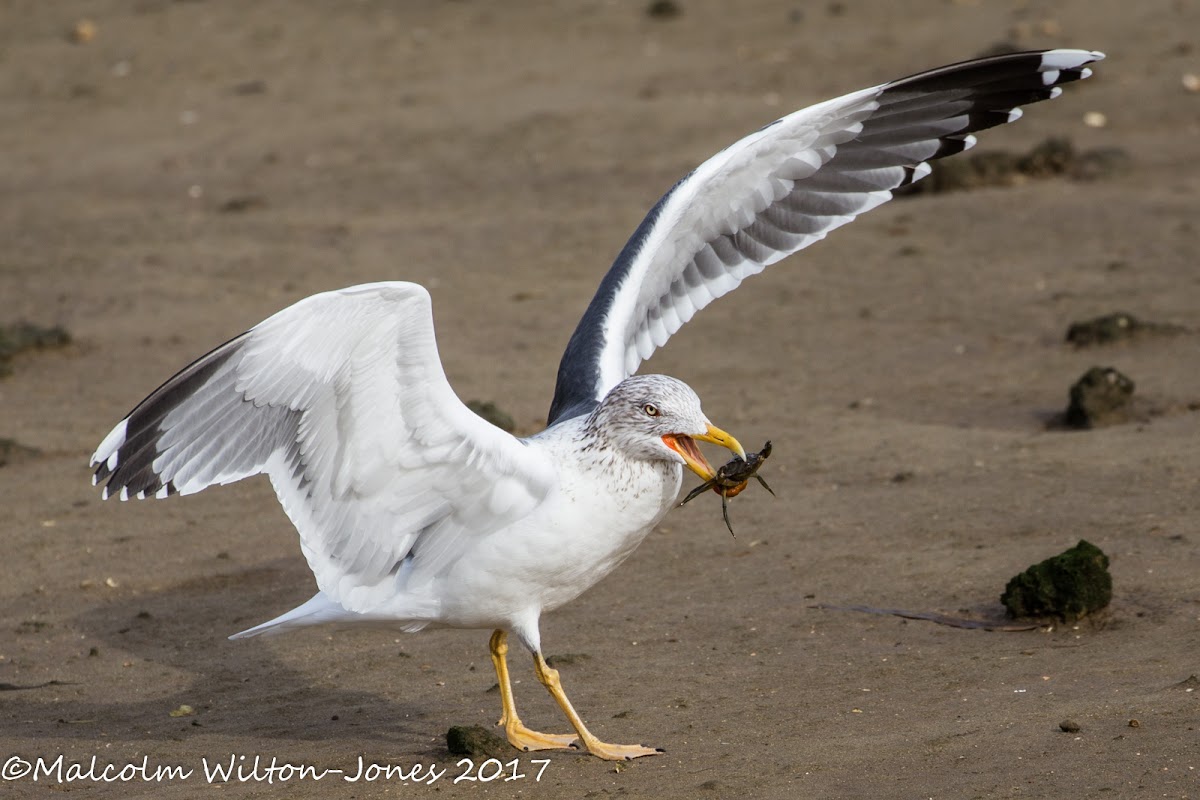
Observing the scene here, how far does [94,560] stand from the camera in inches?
321

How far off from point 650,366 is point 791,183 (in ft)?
10.9

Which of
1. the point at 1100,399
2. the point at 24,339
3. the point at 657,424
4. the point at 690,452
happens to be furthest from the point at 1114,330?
the point at 24,339

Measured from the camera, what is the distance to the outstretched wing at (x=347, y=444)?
17.5 ft

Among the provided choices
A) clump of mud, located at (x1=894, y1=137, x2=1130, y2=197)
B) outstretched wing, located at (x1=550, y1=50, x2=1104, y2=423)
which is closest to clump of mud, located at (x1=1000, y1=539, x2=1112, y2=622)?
outstretched wing, located at (x1=550, y1=50, x2=1104, y2=423)

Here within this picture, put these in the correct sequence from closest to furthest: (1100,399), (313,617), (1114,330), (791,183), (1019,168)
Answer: (313,617)
(791,183)
(1100,399)
(1114,330)
(1019,168)

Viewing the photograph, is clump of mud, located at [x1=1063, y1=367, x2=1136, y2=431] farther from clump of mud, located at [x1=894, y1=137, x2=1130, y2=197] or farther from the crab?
clump of mud, located at [x1=894, y1=137, x2=1130, y2=197]

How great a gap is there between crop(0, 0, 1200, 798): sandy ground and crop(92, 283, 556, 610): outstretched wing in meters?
0.79

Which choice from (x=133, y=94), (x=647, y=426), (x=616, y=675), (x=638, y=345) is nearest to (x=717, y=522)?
(x=638, y=345)

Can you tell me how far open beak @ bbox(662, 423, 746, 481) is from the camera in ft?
18.4

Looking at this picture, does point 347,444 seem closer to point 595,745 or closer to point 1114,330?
point 595,745

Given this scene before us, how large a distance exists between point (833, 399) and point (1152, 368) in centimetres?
188

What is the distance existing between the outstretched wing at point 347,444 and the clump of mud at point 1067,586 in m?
2.10

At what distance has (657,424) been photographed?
5645mm

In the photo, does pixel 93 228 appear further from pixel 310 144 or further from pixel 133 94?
pixel 133 94
